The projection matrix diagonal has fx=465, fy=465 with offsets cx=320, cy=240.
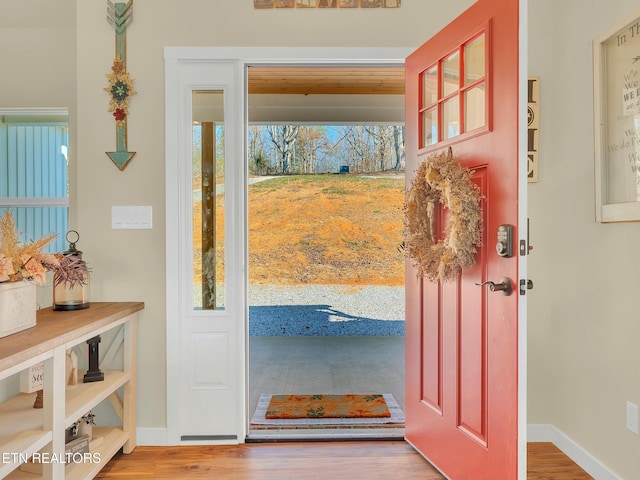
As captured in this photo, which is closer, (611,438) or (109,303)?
(611,438)

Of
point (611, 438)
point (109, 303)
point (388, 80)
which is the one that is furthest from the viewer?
point (388, 80)

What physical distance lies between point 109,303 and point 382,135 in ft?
14.3

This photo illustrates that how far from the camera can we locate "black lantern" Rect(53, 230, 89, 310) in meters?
2.21

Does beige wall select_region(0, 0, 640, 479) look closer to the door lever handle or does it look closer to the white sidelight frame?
the white sidelight frame

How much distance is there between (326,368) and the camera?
4168 mm

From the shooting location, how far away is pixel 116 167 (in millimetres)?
2572

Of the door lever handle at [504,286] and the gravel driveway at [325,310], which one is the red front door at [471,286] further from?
the gravel driveway at [325,310]

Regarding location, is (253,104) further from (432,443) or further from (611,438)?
(611,438)

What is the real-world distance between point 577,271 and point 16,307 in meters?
2.54

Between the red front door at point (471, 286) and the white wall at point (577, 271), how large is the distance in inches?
24.7

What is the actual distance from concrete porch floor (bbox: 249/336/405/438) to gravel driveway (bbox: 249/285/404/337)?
0.77ft

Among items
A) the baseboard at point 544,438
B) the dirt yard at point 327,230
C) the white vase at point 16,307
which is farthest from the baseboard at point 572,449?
the dirt yard at point 327,230

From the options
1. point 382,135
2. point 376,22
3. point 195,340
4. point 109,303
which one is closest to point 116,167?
point 109,303

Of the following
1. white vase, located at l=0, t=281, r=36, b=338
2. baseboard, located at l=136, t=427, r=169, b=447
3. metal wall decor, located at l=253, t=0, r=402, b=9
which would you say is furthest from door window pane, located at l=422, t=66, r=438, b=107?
baseboard, located at l=136, t=427, r=169, b=447
